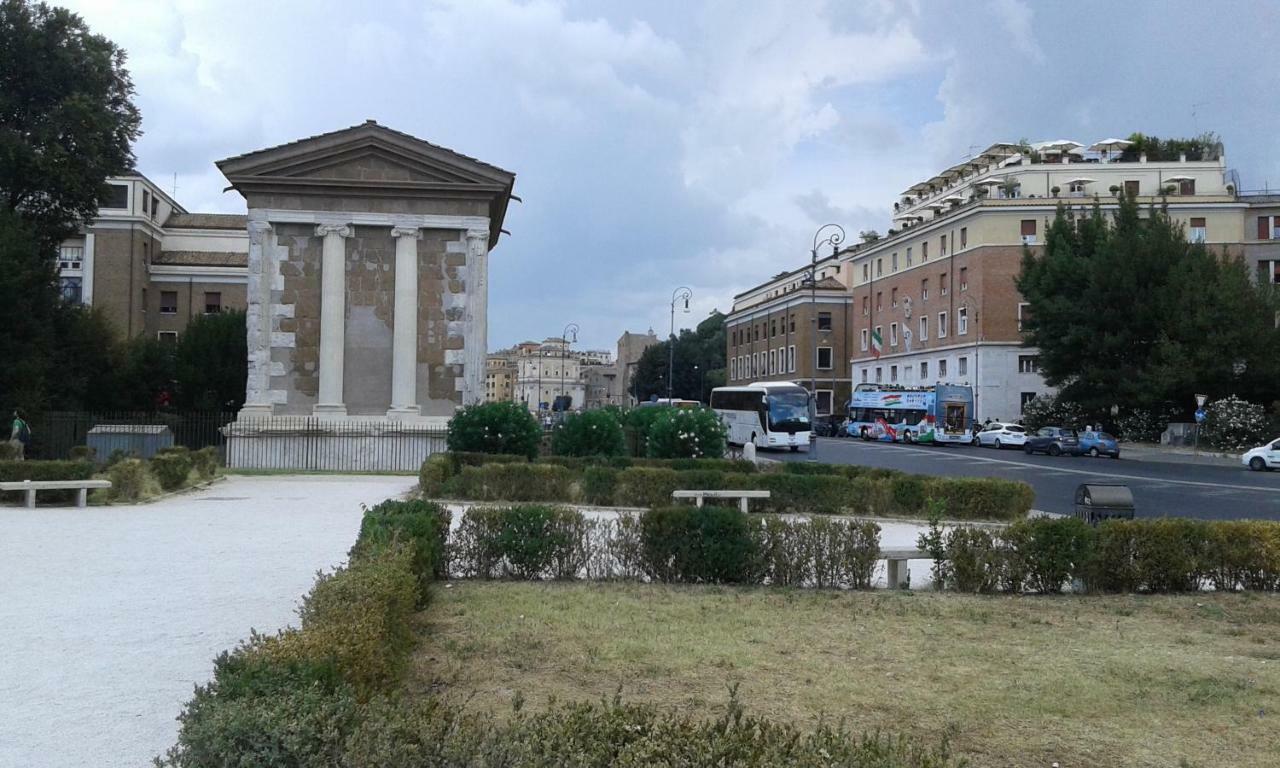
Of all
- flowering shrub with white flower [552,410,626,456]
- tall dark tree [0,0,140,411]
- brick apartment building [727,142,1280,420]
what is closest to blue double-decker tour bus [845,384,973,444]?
brick apartment building [727,142,1280,420]

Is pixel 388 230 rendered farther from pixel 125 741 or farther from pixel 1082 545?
pixel 125 741

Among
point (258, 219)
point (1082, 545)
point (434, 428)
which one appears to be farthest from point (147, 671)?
point (258, 219)

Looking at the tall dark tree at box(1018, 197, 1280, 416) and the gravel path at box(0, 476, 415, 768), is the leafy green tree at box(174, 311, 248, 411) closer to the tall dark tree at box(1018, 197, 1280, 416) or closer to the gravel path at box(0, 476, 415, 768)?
the gravel path at box(0, 476, 415, 768)

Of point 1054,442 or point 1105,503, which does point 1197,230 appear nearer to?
point 1054,442

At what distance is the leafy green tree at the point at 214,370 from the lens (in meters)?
41.7

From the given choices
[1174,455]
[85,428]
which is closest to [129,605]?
[85,428]

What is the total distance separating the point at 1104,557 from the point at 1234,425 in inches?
1698

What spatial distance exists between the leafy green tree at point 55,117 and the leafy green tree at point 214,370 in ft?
21.5

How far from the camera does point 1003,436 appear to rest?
57.7m

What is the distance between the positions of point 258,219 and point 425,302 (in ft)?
17.9

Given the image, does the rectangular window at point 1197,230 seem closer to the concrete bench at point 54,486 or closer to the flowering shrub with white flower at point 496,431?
the flowering shrub with white flower at point 496,431

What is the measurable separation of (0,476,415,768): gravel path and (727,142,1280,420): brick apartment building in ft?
180

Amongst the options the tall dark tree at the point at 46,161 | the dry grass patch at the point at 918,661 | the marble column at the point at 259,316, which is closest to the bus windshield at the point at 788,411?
the marble column at the point at 259,316

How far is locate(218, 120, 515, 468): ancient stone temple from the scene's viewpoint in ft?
100
